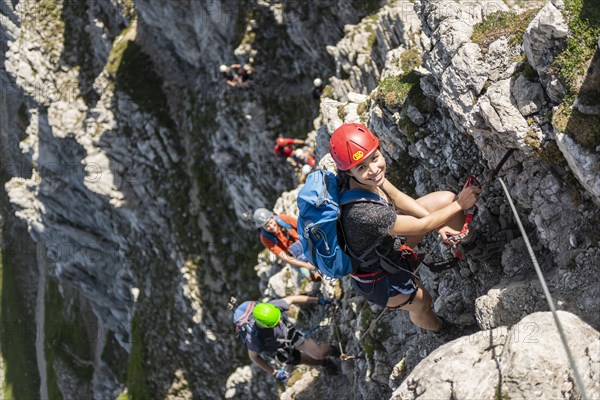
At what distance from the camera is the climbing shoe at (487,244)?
40.7 ft

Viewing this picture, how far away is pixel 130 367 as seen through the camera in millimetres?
49875

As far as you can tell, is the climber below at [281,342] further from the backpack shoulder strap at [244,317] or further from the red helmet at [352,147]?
the red helmet at [352,147]

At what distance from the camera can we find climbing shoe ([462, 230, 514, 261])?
12391 millimetres

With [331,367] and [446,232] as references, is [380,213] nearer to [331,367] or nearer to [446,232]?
[446,232]

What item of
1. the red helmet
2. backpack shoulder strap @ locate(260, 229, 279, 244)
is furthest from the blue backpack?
backpack shoulder strap @ locate(260, 229, 279, 244)

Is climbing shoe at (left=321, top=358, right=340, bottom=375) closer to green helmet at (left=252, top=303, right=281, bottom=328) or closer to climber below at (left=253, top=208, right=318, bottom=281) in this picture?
green helmet at (left=252, top=303, right=281, bottom=328)

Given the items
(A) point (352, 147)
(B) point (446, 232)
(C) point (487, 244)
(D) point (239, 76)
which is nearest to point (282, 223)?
(C) point (487, 244)

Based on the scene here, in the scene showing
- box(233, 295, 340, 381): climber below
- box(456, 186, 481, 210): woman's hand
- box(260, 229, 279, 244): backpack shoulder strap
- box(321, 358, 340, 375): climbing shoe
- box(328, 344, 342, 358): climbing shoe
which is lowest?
box(321, 358, 340, 375): climbing shoe

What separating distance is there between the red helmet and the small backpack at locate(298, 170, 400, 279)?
0.53m

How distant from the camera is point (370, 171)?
10.2m

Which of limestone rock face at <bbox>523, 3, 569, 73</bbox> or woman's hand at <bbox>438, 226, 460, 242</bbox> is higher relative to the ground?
limestone rock face at <bbox>523, 3, 569, 73</bbox>

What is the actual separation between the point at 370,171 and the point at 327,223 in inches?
50.5

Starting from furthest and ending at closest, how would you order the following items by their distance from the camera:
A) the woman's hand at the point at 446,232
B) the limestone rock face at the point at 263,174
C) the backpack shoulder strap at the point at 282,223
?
the backpack shoulder strap at the point at 282,223 < the woman's hand at the point at 446,232 < the limestone rock face at the point at 263,174

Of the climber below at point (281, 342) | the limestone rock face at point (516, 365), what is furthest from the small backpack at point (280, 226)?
the limestone rock face at point (516, 365)
